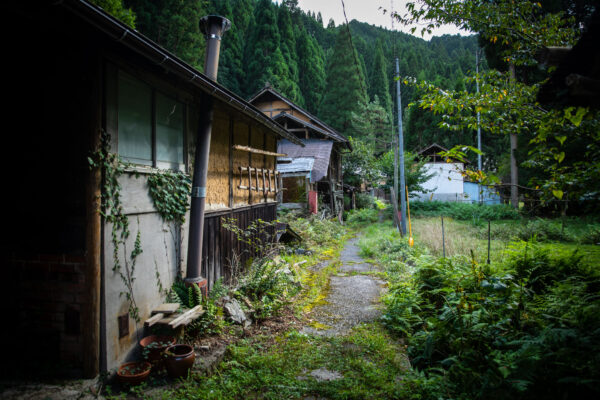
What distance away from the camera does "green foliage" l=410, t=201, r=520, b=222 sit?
20.3 m

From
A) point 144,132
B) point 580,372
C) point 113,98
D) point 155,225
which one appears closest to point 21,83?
point 113,98

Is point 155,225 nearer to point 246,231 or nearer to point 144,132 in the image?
point 144,132

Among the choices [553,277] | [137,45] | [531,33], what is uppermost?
[531,33]

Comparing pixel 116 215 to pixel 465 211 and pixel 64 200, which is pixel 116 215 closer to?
pixel 64 200

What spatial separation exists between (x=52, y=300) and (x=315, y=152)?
15771 mm

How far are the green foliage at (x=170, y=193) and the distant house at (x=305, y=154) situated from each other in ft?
33.9

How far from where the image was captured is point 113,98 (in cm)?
371

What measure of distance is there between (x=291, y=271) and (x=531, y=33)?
22.7 ft

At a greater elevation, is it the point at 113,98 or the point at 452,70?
the point at 452,70

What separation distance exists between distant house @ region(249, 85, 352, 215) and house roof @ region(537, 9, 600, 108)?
13.1m

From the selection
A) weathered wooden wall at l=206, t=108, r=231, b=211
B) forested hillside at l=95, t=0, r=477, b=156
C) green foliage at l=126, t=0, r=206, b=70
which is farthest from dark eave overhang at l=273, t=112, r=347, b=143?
weathered wooden wall at l=206, t=108, r=231, b=211

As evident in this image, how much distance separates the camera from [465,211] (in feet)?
76.6

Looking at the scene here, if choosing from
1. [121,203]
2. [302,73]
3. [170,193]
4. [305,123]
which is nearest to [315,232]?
[305,123]

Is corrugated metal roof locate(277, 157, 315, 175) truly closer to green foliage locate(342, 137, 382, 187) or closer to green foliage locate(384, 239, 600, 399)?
green foliage locate(384, 239, 600, 399)
